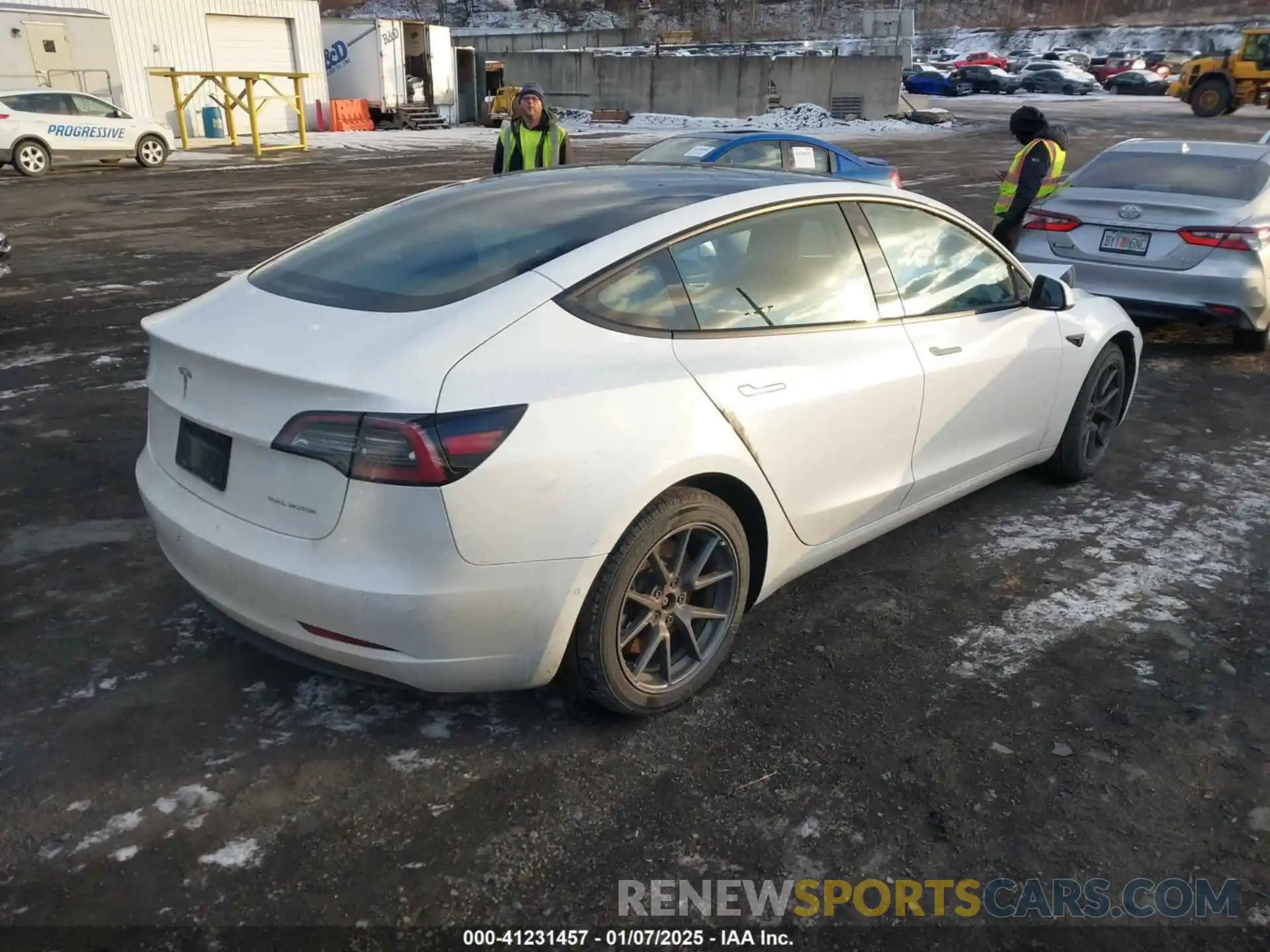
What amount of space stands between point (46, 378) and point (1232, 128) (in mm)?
35296

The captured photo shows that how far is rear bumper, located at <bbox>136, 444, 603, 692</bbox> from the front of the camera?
2389 millimetres

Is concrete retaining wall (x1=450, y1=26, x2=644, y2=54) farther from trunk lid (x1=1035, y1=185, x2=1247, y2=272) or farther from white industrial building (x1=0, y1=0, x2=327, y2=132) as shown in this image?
trunk lid (x1=1035, y1=185, x2=1247, y2=272)

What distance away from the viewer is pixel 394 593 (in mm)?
2400

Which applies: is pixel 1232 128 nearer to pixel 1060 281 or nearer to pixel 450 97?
pixel 450 97

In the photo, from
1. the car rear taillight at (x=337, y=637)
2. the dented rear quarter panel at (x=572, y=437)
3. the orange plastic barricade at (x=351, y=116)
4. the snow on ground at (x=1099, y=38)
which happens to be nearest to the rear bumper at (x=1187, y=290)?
the dented rear quarter panel at (x=572, y=437)

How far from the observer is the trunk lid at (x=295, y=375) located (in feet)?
7.86

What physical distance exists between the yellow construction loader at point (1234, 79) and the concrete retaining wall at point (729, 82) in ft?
36.6

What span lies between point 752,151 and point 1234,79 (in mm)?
34428

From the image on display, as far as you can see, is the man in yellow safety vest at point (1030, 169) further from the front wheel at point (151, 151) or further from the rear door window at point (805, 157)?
the front wheel at point (151, 151)

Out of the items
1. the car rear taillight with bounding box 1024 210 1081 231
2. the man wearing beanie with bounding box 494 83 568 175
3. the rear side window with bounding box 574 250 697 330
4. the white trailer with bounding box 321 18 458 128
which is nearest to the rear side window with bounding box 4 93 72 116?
the white trailer with bounding box 321 18 458 128

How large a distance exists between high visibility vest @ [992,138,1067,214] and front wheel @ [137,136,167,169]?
17.6 m

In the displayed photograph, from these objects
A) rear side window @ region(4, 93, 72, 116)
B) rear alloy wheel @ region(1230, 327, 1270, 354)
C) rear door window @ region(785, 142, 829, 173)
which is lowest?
rear alloy wheel @ region(1230, 327, 1270, 354)

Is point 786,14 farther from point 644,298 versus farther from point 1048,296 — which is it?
point 644,298

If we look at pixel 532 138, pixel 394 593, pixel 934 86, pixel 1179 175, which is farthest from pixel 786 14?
pixel 394 593
